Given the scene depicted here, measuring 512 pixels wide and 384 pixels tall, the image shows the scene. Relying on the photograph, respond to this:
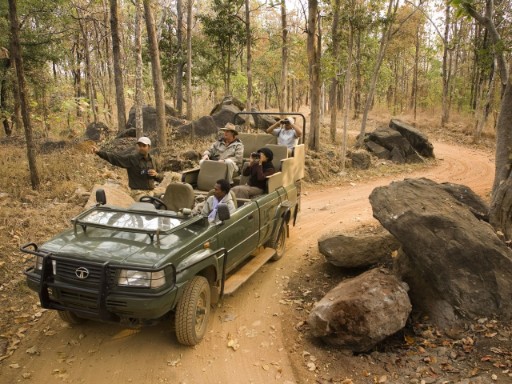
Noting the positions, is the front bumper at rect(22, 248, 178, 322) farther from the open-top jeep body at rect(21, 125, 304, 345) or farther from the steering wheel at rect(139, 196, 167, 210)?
the steering wheel at rect(139, 196, 167, 210)

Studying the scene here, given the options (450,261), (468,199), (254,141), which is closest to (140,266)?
(450,261)

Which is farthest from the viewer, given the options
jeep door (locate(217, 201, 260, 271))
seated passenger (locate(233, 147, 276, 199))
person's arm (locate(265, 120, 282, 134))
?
person's arm (locate(265, 120, 282, 134))

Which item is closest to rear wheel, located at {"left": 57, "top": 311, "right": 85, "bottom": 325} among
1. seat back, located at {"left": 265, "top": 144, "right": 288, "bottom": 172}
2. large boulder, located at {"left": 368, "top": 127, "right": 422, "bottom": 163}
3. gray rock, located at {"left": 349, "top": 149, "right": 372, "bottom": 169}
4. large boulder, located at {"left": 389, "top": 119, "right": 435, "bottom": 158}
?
seat back, located at {"left": 265, "top": 144, "right": 288, "bottom": 172}

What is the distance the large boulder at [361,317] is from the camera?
198 inches

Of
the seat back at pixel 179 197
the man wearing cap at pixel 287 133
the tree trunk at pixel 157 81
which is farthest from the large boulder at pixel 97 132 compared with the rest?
the seat back at pixel 179 197

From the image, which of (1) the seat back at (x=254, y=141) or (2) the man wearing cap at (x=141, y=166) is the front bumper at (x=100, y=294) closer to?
(2) the man wearing cap at (x=141, y=166)

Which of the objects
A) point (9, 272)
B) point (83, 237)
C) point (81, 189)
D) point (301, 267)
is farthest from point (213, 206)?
point (81, 189)

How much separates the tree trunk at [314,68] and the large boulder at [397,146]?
3824mm

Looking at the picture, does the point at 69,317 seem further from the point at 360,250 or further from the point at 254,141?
the point at 254,141

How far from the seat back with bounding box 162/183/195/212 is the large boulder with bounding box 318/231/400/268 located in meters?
2.41

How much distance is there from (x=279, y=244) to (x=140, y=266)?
3924mm

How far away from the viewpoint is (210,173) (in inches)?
291

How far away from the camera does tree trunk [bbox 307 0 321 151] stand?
611 inches

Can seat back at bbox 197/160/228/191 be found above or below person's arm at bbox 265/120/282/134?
below
